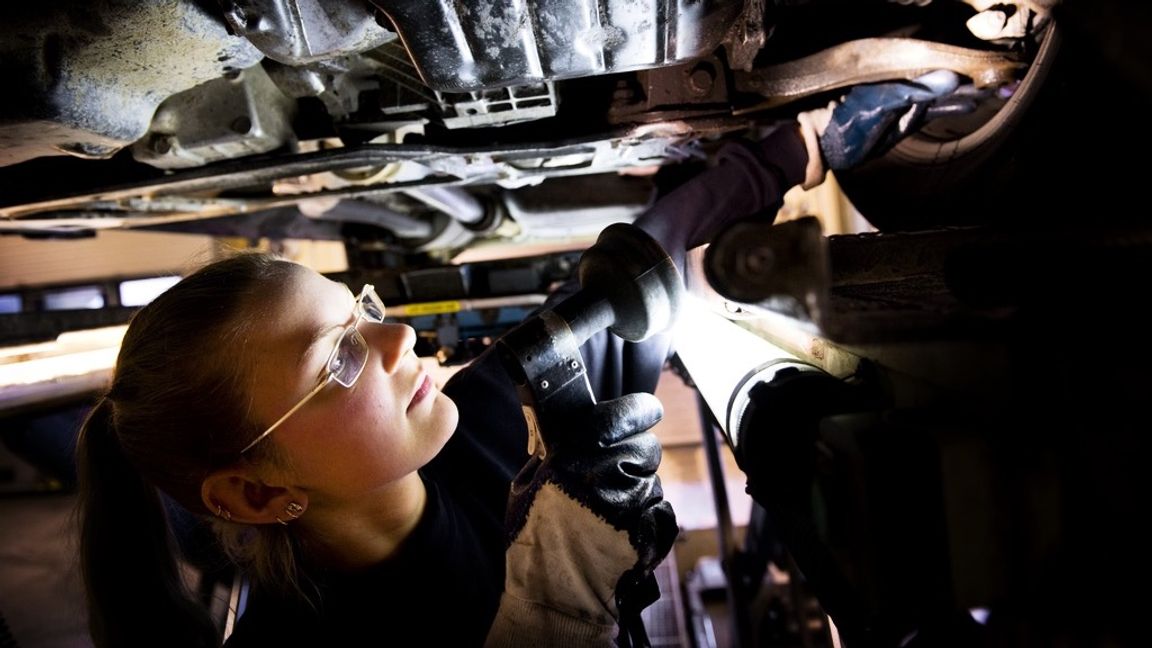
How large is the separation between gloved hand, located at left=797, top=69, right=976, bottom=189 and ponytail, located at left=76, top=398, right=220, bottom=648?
1543 millimetres

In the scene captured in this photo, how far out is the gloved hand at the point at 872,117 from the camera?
1085 millimetres

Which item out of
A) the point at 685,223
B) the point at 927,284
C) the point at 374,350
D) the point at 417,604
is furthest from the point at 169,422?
the point at 927,284

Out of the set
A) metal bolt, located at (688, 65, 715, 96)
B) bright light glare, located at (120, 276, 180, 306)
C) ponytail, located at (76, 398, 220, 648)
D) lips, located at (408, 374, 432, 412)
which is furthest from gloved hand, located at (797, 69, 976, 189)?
bright light glare, located at (120, 276, 180, 306)

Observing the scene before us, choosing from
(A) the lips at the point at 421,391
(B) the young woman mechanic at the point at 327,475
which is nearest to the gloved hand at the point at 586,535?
(B) the young woman mechanic at the point at 327,475

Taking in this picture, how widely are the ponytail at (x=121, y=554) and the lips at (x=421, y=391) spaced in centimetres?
57

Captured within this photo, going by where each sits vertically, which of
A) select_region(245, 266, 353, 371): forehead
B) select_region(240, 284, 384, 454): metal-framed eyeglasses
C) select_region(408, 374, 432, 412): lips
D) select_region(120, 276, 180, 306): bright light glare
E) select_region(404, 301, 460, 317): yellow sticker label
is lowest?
select_region(120, 276, 180, 306): bright light glare

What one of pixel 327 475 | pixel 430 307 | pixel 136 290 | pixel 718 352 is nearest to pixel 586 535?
pixel 718 352

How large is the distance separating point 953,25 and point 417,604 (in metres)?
1.71

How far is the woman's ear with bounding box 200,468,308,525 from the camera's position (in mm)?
996

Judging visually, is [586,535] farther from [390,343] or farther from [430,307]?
[430,307]

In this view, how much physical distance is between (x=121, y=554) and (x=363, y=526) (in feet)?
1.45

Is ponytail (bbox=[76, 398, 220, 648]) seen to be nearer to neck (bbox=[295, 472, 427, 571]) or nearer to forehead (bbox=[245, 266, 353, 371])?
neck (bbox=[295, 472, 427, 571])

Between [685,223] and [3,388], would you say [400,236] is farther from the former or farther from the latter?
[685,223]

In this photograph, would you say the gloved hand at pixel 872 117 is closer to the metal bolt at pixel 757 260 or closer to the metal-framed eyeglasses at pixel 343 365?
the metal bolt at pixel 757 260
